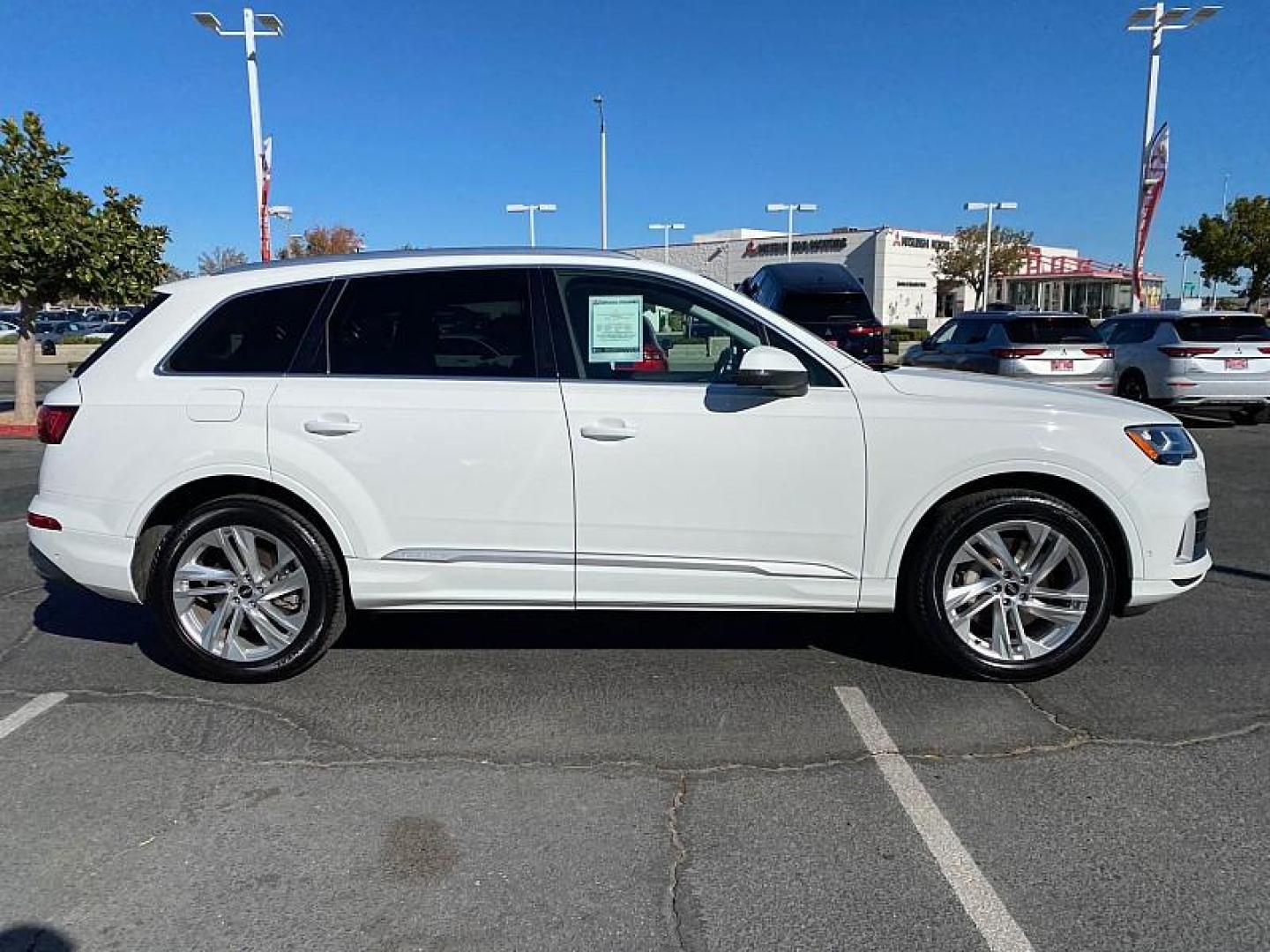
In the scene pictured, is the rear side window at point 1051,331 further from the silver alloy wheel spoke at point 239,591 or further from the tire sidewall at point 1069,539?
the silver alloy wheel spoke at point 239,591

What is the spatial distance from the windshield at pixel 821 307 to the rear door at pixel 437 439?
10285 millimetres

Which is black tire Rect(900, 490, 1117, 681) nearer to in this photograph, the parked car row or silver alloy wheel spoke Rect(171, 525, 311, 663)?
silver alloy wheel spoke Rect(171, 525, 311, 663)

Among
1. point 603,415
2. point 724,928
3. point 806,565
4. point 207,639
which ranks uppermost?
point 603,415

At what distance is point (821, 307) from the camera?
1365cm

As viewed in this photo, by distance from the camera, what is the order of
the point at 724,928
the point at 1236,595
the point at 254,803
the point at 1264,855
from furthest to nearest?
the point at 1236,595 → the point at 254,803 → the point at 1264,855 → the point at 724,928

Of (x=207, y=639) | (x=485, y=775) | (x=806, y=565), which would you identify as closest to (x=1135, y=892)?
(x=806, y=565)

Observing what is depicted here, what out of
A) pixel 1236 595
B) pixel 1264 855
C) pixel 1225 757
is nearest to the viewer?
pixel 1264 855

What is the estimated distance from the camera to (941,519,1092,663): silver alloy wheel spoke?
12.4 ft

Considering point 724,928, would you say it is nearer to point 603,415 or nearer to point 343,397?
point 603,415

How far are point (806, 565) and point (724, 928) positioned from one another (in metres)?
1.70

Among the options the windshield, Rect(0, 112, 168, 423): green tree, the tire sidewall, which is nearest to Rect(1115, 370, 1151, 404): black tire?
the windshield

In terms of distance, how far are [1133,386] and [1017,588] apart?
412 inches

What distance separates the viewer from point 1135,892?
249cm

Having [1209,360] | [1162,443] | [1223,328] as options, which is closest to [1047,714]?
[1162,443]
